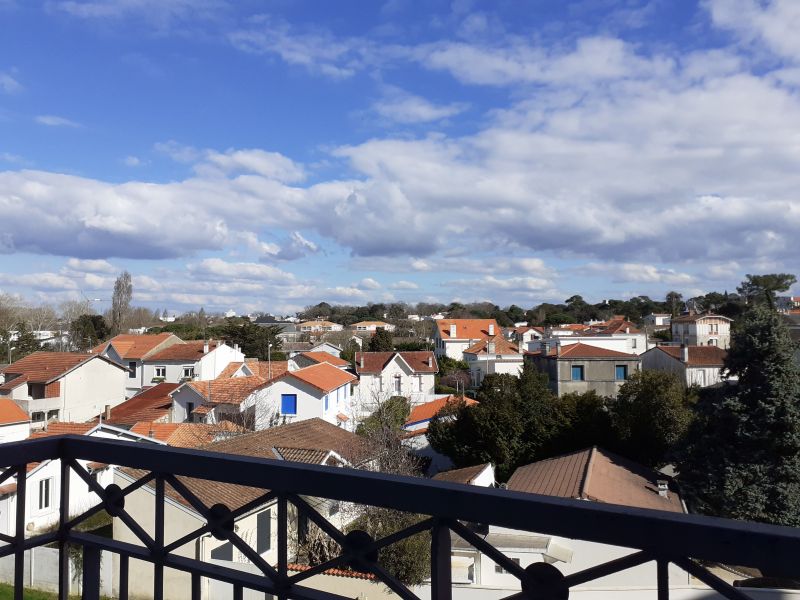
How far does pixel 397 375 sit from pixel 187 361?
39.6ft

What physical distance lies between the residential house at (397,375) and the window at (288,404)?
8.82 meters

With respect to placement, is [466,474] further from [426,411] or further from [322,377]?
[322,377]

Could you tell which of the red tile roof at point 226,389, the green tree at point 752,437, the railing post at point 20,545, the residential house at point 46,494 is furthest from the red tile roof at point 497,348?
the railing post at point 20,545

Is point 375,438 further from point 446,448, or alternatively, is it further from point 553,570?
point 553,570

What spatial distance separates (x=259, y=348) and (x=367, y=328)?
1341 inches

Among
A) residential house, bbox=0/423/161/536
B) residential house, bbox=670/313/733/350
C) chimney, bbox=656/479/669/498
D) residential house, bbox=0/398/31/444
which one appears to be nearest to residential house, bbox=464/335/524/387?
residential house, bbox=670/313/733/350

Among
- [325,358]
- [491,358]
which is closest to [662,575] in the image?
[491,358]

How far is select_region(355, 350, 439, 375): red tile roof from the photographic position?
115 ft

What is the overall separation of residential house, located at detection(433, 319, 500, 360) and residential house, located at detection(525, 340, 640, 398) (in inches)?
678

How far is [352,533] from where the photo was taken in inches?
56.7

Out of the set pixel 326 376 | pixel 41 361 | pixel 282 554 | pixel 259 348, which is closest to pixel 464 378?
pixel 326 376

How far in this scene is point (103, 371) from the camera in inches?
1201

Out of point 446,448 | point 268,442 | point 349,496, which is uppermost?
point 349,496

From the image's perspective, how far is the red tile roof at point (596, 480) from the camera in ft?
45.6
